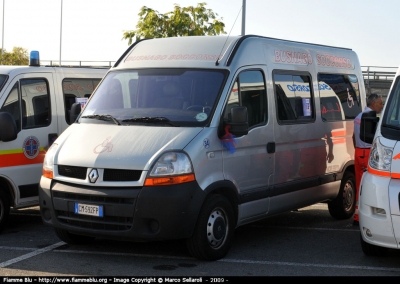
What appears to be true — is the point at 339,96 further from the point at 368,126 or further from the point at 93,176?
the point at 93,176

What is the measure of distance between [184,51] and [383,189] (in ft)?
9.35

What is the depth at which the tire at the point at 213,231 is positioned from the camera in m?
7.50

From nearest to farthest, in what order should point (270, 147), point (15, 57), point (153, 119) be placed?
point (153, 119)
point (270, 147)
point (15, 57)

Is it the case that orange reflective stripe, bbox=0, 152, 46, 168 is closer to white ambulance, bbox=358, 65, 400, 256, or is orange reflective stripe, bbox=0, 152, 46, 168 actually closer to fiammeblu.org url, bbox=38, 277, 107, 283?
fiammeblu.org url, bbox=38, 277, 107, 283

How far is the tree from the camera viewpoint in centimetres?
3033

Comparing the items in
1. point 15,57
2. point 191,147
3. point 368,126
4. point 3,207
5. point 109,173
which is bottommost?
point 3,207

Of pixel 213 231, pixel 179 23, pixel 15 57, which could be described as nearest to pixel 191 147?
pixel 213 231

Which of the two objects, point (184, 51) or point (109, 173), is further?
point (184, 51)

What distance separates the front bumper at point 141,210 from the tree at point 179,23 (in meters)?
23.0

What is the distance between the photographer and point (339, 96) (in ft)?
35.2

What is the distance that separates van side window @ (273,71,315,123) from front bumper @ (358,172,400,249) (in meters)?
1.89

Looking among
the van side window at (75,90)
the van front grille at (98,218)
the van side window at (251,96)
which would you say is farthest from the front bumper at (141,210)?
the van side window at (75,90)

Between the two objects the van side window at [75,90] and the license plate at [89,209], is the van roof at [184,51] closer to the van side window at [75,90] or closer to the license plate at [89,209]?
the van side window at [75,90]

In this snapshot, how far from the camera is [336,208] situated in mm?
10617
